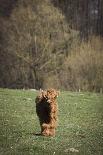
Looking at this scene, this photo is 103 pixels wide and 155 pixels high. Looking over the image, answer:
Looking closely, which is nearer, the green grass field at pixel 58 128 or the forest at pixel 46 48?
the green grass field at pixel 58 128

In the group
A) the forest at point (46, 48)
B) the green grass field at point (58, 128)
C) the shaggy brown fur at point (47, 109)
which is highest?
the shaggy brown fur at point (47, 109)

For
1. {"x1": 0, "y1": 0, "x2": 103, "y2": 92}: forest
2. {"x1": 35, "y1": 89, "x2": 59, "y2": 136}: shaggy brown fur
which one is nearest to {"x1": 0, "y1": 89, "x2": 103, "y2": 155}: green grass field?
{"x1": 35, "y1": 89, "x2": 59, "y2": 136}: shaggy brown fur

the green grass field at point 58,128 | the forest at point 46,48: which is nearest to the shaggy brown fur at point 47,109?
the green grass field at point 58,128

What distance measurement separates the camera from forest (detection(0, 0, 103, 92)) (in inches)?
1340

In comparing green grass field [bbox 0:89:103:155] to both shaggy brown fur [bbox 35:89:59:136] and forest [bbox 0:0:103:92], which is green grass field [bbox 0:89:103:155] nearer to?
shaggy brown fur [bbox 35:89:59:136]

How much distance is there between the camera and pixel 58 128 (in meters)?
14.4

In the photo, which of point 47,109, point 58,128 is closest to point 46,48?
point 58,128

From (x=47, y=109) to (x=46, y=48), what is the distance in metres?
23.3

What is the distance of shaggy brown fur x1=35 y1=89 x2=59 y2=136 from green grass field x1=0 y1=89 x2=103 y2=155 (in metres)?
0.24

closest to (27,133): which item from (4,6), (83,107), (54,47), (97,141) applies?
(97,141)

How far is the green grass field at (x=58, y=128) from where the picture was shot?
11.5 meters

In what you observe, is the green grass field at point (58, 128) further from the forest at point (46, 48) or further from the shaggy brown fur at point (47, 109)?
the forest at point (46, 48)

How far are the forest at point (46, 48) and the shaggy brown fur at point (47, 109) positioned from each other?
19.8m

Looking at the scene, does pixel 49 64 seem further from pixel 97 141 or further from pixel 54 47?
pixel 97 141
